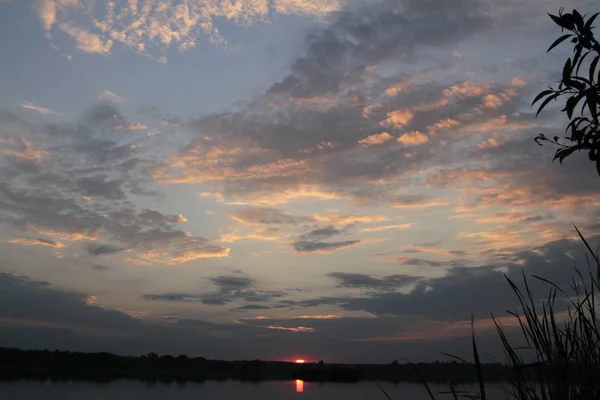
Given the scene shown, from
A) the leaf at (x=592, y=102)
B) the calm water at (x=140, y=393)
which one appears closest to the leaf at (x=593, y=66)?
the leaf at (x=592, y=102)

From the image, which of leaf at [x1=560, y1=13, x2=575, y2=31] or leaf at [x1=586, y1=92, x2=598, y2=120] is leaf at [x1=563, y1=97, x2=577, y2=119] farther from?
leaf at [x1=560, y1=13, x2=575, y2=31]

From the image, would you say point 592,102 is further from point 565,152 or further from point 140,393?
point 140,393

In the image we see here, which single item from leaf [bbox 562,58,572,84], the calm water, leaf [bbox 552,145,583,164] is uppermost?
leaf [bbox 562,58,572,84]

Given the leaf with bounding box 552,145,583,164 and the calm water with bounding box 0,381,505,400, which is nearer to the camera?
the leaf with bounding box 552,145,583,164

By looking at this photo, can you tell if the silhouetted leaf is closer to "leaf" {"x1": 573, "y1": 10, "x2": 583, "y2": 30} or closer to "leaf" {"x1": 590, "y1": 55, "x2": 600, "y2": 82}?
"leaf" {"x1": 573, "y1": 10, "x2": 583, "y2": 30}

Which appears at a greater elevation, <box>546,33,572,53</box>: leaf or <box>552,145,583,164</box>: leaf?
<box>546,33,572,53</box>: leaf

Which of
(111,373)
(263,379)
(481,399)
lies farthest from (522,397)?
(263,379)

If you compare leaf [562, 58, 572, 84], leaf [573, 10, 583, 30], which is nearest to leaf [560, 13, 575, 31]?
leaf [573, 10, 583, 30]

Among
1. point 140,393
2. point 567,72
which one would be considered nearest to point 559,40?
point 567,72

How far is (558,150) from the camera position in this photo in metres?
3.15

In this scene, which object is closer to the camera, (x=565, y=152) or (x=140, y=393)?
(x=565, y=152)

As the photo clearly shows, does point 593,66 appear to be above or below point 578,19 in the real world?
below

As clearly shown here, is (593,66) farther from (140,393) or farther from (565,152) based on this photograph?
(140,393)

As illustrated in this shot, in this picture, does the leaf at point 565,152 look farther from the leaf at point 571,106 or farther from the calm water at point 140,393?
the calm water at point 140,393
